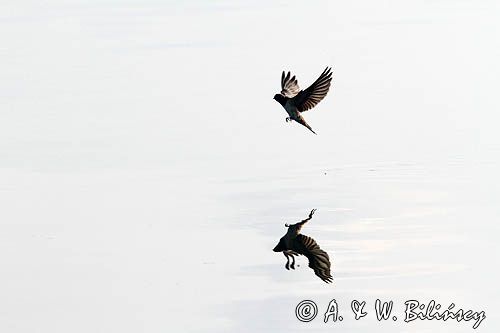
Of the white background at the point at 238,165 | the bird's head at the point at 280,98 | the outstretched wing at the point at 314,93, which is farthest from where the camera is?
the bird's head at the point at 280,98

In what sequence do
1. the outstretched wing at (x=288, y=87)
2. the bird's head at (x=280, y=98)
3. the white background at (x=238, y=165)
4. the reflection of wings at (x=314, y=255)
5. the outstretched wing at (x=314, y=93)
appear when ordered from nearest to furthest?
the white background at (x=238, y=165) < the reflection of wings at (x=314, y=255) < the outstretched wing at (x=314, y=93) < the bird's head at (x=280, y=98) < the outstretched wing at (x=288, y=87)

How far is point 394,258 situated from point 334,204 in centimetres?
165

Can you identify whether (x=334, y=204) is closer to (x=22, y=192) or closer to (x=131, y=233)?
(x=131, y=233)

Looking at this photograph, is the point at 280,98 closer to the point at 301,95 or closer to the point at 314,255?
the point at 301,95

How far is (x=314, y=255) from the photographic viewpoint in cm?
1094

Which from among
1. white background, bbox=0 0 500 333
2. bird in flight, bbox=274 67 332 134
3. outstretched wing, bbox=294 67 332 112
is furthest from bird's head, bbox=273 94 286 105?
white background, bbox=0 0 500 333

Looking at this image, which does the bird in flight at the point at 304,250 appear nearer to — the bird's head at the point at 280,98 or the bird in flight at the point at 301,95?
the bird in flight at the point at 301,95

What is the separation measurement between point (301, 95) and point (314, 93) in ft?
0.58

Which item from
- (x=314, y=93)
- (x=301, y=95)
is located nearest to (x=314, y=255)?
(x=314, y=93)

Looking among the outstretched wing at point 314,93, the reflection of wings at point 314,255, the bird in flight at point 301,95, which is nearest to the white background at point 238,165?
the reflection of wings at point 314,255

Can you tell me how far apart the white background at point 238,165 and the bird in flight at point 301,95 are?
46 cm

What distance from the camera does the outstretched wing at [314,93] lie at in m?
13.6

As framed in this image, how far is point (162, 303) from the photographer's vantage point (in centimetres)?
1017

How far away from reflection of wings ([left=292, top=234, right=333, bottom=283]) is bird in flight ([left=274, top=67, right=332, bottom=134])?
2388 millimetres
